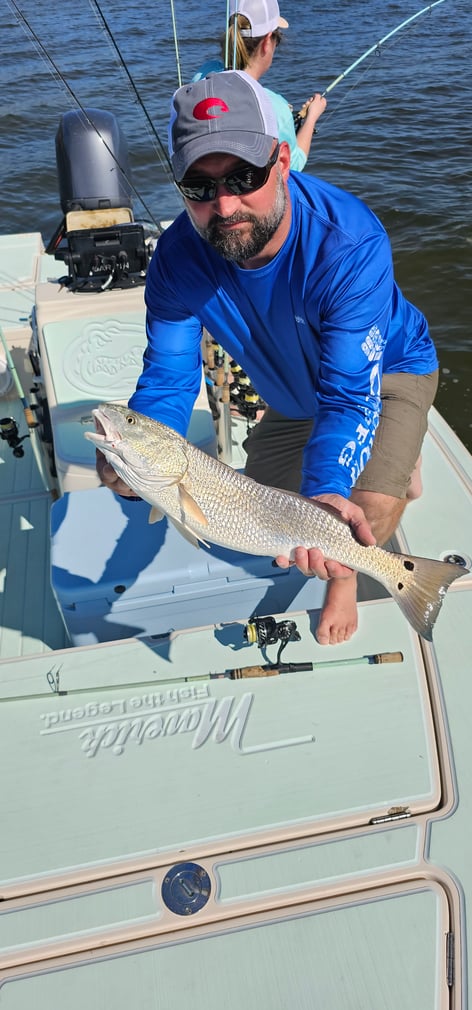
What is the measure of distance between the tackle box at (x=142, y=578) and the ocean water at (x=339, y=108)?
4.96 m

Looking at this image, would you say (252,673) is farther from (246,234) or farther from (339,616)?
(246,234)

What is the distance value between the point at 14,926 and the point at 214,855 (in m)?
0.71

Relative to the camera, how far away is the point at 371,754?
9.09 ft

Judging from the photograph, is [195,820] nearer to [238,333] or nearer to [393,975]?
[393,975]

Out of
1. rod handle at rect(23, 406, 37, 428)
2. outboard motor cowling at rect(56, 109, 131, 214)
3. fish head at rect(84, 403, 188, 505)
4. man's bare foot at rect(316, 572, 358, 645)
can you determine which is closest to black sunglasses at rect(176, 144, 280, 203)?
fish head at rect(84, 403, 188, 505)

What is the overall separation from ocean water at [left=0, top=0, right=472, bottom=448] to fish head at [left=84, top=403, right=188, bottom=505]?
5707 mm

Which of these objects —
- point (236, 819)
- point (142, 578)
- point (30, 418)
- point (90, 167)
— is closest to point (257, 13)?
point (90, 167)

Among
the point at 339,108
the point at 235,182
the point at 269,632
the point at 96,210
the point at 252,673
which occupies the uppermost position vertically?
the point at 339,108

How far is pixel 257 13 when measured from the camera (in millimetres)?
4281

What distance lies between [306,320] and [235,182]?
2.00ft

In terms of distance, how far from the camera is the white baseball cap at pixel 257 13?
13.9 feet

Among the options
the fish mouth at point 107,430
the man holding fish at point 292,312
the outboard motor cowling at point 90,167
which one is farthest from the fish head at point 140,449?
the outboard motor cowling at point 90,167

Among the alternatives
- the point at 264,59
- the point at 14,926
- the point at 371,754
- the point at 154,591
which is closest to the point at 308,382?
the point at 154,591

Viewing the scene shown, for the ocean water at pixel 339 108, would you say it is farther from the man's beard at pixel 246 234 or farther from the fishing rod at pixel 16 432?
the man's beard at pixel 246 234
